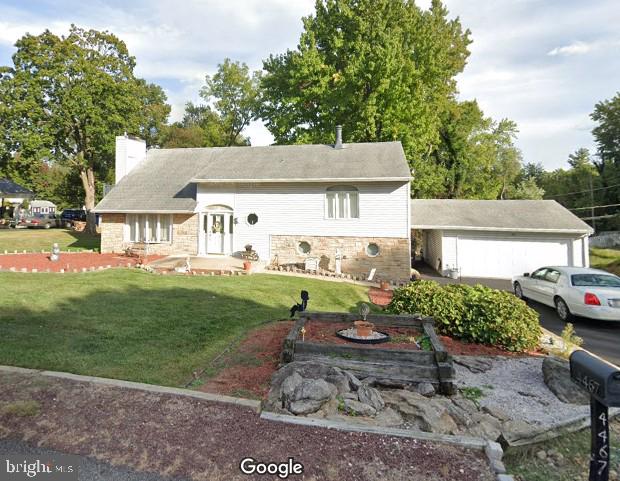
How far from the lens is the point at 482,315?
23.5ft

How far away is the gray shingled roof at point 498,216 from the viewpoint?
17.8 meters

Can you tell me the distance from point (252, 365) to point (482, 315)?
188 inches

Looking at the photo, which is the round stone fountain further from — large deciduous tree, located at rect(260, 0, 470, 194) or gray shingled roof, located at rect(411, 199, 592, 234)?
large deciduous tree, located at rect(260, 0, 470, 194)

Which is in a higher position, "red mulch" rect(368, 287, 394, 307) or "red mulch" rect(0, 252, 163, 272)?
"red mulch" rect(0, 252, 163, 272)

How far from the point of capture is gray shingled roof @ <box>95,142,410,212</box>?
56.6ft

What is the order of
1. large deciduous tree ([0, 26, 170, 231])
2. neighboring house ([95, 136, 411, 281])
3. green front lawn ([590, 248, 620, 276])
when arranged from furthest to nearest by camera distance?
large deciduous tree ([0, 26, 170, 231]), green front lawn ([590, 248, 620, 276]), neighboring house ([95, 136, 411, 281])

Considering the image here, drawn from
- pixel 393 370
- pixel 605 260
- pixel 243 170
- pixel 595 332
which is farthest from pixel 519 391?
pixel 605 260

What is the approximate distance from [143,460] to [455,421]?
11.4 ft

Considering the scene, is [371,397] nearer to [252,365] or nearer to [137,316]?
[252,365]

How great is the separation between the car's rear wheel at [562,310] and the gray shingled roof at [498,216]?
25.7 feet

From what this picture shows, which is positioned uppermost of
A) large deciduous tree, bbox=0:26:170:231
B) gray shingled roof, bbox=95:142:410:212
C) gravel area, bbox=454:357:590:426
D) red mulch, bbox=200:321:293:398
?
large deciduous tree, bbox=0:26:170:231

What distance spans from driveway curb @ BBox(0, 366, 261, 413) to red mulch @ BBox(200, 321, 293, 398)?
0.81ft

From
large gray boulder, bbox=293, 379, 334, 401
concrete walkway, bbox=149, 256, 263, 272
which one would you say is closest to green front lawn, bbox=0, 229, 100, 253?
concrete walkway, bbox=149, 256, 263, 272

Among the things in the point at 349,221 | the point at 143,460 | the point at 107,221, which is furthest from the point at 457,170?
the point at 143,460
